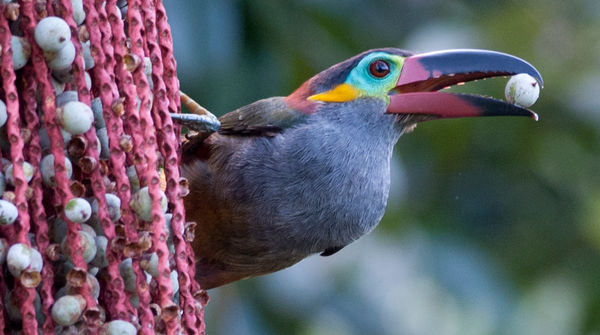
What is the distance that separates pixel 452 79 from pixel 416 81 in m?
0.14

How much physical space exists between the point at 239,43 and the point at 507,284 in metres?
2.36

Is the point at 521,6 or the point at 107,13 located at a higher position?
the point at 521,6

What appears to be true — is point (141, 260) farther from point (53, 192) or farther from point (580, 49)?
point (580, 49)

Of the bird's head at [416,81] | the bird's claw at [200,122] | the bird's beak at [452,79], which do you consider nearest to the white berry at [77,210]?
the bird's claw at [200,122]

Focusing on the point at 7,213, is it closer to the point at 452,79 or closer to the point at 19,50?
the point at 19,50

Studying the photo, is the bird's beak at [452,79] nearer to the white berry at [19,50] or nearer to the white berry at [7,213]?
the white berry at [19,50]

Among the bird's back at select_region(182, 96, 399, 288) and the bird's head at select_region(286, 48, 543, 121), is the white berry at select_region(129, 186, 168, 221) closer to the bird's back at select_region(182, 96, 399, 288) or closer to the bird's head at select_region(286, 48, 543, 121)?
the bird's back at select_region(182, 96, 399, 288)

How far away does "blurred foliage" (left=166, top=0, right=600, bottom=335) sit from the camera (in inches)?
233

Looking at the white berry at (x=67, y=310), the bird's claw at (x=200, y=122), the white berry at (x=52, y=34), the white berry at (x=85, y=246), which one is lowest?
the white berry at (x=67, y=310)

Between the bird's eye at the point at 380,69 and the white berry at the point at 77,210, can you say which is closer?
the white berry at the point at 77,210

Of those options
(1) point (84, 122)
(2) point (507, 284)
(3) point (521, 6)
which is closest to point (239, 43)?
(2) point (507, 284)

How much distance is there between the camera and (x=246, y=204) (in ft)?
11.9

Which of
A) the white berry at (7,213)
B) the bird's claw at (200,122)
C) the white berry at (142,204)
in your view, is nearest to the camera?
the white berry at (7,213)

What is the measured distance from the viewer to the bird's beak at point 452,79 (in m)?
3.64
